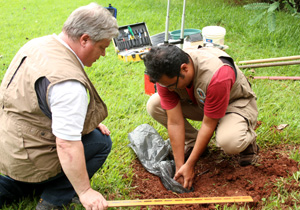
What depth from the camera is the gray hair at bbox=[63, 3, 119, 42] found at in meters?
1.83

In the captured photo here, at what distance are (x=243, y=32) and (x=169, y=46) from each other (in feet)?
13.9

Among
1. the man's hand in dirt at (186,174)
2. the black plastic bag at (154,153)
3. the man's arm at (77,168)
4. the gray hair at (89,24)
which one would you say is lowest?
the black plastic bag at (154,153)

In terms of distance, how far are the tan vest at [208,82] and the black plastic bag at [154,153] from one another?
58cm

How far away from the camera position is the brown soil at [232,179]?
229 centimetres

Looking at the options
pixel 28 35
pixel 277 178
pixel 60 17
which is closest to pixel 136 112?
pixel 277 178

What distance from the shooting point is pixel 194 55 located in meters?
2.33

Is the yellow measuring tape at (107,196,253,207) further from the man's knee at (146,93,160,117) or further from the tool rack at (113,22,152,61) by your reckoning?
the tool rack at (113,22,152,61)

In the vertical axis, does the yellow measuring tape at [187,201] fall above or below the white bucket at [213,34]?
below

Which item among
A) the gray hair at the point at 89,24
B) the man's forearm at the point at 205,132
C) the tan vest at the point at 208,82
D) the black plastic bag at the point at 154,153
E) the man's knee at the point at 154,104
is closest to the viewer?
the gray hair at the point at 89,24

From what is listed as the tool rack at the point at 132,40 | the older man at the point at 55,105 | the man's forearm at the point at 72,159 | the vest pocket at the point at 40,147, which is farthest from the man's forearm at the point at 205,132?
the tool rack at the point at 132,40

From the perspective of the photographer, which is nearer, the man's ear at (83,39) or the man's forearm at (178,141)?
the man's ear at (83,39)

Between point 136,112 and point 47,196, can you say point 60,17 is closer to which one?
point 136,112

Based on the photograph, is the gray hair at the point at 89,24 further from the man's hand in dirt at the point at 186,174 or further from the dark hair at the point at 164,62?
the man's hand in dirt at the point at 186,174

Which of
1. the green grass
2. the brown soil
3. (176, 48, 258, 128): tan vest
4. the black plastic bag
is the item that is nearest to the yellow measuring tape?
the brown soil
